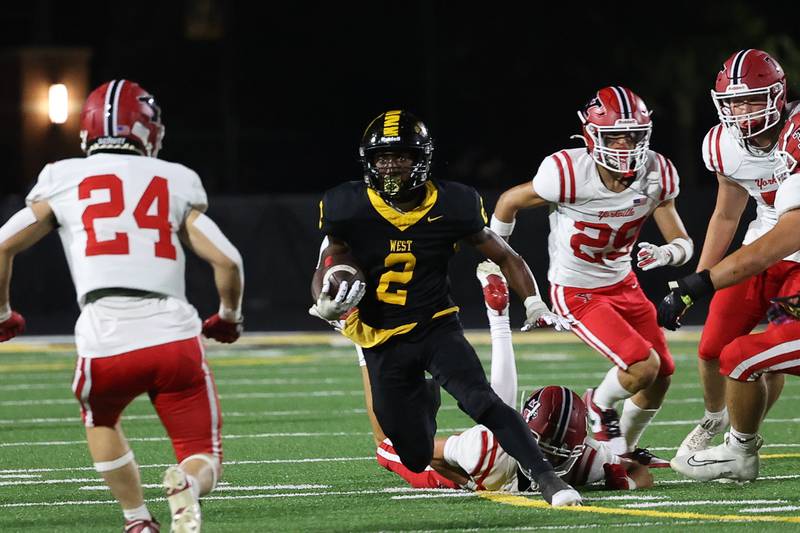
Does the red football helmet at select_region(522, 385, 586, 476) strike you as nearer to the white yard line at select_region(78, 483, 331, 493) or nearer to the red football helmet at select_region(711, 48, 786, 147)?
the white yard line at select_region(78, 483, 331, 493)

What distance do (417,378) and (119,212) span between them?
5.26 ft

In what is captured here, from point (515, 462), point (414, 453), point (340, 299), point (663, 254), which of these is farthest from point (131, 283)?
point (663, 254)

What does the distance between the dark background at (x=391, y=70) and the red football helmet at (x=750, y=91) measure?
14.9m

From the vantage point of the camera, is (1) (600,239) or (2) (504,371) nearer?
(2) (504,371)

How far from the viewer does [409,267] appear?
5770mm

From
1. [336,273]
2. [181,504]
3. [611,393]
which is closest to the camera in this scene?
[181,504]

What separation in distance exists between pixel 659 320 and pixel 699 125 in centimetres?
2391

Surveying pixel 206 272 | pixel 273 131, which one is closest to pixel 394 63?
pixel 273 131

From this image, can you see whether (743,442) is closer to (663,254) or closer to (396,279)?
(663,254)

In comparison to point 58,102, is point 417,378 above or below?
below

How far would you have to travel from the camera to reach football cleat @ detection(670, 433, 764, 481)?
6016 millimetres

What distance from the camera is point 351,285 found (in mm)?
5441

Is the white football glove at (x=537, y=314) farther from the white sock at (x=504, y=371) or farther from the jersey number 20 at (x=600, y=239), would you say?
the jersey number 20 at (x=600, y=239)

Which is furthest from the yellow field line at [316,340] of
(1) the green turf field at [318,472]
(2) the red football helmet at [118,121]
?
(2) the red football helmet at [118,121]
